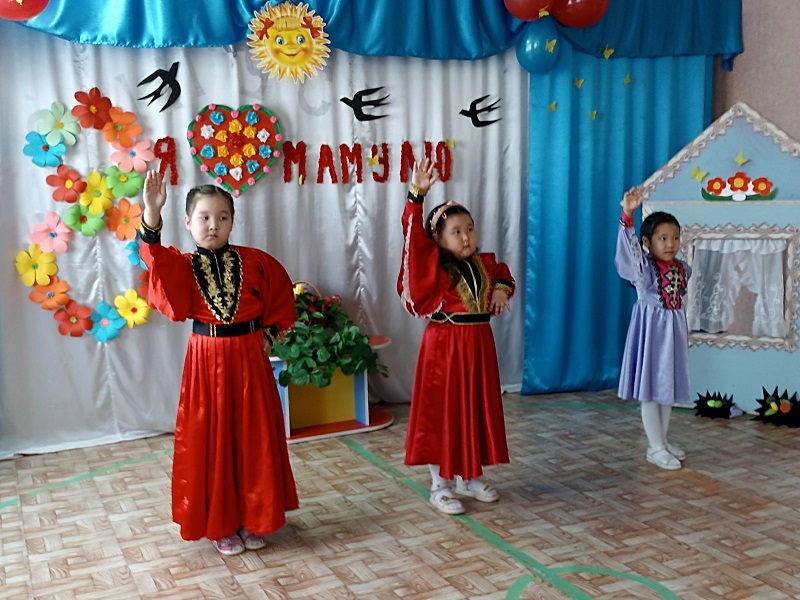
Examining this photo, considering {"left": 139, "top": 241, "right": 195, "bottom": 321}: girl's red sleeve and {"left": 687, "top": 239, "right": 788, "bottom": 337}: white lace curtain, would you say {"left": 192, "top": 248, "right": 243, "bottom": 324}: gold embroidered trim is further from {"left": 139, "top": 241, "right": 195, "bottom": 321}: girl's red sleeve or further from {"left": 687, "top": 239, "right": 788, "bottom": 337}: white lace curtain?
{"left": 687, "top": 239, "right": 788, "bottom": 337}: white lace curtain

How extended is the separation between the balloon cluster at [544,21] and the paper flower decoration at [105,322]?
258cm

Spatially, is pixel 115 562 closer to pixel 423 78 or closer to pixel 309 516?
pixel 309 516

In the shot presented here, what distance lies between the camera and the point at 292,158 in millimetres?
4285

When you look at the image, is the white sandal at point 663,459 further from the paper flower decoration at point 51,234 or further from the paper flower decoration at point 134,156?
the paper flower decoration at point 51,234

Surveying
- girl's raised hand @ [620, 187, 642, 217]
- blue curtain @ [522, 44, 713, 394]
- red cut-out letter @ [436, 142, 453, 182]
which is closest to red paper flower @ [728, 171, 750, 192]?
blue curtain @ [522, 44, 713, 394]

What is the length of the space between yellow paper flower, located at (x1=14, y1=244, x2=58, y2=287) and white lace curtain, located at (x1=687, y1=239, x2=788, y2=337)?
3296 millimetres

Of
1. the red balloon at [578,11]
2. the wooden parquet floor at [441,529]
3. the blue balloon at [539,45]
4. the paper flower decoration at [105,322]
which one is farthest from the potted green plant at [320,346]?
the red balloon at [578,11]

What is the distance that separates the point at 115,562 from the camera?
2.70m

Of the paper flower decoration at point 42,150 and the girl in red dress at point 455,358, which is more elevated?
the paper flower decoration at point 42,150

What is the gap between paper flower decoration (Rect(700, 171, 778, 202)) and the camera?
13.8 feet

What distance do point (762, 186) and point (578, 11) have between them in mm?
1323

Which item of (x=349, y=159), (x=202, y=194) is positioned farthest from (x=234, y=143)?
(x=202, y=194)

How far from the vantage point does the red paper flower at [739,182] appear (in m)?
4.25

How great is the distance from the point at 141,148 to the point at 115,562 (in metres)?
2.06
